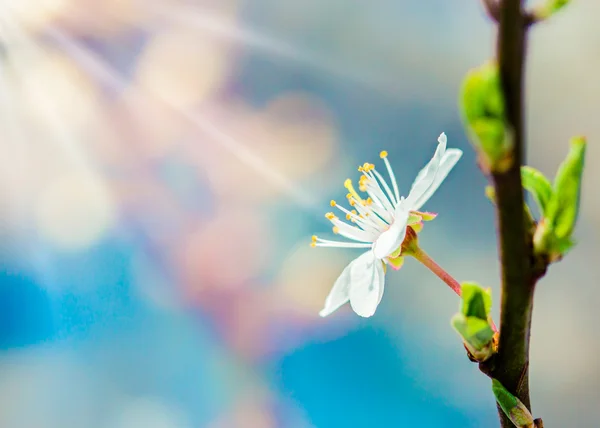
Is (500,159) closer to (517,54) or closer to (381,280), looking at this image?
(517,54)

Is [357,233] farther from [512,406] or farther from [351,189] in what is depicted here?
[512,406]

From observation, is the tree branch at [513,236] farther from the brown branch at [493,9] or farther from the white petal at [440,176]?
the white petal at [440,176]

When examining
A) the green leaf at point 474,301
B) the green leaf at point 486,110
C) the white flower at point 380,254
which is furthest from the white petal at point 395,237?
the green leaf at point 486,110

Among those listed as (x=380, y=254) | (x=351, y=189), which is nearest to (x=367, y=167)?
(x=351, y=189)

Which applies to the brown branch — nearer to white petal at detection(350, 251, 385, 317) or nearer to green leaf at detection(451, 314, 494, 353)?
green leaf at detection(451, 314, 494, 353)

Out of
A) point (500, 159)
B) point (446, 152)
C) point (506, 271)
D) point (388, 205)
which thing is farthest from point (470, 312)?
point (388, 205)
